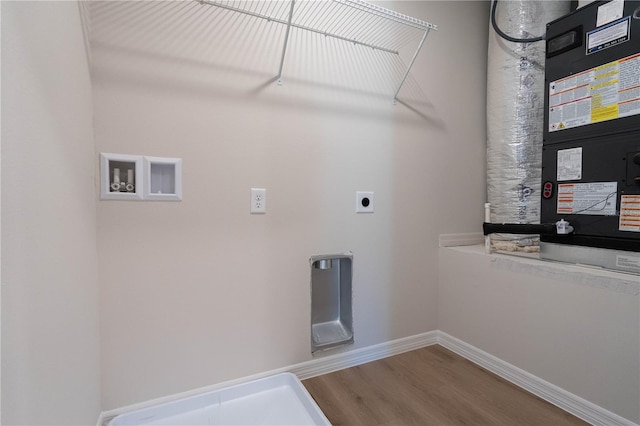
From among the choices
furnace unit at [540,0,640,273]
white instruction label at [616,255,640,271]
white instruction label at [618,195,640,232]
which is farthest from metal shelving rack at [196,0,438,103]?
white instruction label at [616,255,640,271]

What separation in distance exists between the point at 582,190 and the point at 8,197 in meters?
1.90

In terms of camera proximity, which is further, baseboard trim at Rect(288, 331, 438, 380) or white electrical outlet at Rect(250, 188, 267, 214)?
baseboard trim at Rect(288, 331, 438, 380)

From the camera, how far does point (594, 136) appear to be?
1.25 meters

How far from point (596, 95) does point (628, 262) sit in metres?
0.71

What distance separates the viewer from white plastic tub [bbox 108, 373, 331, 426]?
1143mm

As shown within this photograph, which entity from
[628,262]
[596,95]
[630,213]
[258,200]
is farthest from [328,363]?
[596,95]

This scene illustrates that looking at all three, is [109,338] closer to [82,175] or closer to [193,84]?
[82,175]

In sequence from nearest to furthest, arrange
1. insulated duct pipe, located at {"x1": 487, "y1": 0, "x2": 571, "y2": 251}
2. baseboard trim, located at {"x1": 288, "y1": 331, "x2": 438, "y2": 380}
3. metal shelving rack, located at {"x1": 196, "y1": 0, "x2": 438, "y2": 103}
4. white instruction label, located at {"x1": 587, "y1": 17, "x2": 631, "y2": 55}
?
1. white instruction label, located at {"x1": 587, "y1": 17, "x2": 631, "y2": 55}
2. metal shelving rack, located at {"x1": 196, "y1": 0, "x2": 438, "y2": 103}
3. baseboard trim, located at {"x1": 288, "y1": 331, "x2": 438, "y2": 380}
4. insulated duct pipe, located at {"x1": 487, "y1": 0, "x2": 571, "y2": 251}

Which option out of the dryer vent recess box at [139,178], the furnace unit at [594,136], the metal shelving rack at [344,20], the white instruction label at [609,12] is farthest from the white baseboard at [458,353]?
the white instruction label at [609,12]

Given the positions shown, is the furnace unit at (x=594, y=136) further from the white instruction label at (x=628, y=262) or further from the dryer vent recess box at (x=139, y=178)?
the dryer vent recess box at (x=139, y=178)

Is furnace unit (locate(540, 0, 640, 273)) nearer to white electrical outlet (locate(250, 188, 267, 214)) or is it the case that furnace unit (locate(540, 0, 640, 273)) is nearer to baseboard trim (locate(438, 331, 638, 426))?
baseboard trim (locate(438, 331, 638, 426))

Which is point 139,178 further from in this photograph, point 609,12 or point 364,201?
point 609,12

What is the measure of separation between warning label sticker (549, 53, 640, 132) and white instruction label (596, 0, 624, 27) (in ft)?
0.59

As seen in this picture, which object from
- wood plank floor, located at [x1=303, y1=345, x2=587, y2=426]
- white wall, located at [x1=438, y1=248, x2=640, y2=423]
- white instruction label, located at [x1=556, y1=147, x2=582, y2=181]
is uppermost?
white instruction label, located at [x1=556, y1=147, x2=582, y2=181]
